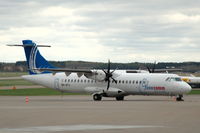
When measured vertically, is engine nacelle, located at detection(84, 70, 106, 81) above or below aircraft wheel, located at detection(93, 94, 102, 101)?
above

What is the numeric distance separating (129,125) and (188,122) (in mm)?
2909

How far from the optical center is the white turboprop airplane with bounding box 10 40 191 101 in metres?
45.6

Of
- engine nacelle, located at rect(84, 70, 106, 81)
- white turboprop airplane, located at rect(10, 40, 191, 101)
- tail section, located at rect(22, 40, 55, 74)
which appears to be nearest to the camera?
white turboprop airplane, located at rect(10, 40, 191, 101)

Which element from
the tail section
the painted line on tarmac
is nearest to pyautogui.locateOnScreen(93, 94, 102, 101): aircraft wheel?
the tail section

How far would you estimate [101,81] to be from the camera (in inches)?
1905

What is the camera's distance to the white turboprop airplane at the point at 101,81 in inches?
1795

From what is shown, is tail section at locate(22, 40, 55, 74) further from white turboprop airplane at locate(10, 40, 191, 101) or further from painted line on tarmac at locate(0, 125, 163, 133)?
painted line on tarmac at locate(0, 125, 163, 133)

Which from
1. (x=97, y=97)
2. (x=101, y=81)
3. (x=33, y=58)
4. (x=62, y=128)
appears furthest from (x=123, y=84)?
(x=62, y=128)

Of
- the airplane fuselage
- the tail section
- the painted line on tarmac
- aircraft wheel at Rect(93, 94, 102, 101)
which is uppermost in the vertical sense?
the tail section

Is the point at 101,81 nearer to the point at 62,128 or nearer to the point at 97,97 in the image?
the point at 97,97

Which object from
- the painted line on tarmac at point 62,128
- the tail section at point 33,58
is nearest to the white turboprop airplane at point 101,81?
the tail section at point 33,58

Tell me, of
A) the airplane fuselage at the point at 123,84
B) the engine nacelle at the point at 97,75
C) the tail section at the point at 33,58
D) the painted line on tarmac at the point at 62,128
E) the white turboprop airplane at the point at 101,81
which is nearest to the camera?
the painted line on tarmac at the point at 62,128

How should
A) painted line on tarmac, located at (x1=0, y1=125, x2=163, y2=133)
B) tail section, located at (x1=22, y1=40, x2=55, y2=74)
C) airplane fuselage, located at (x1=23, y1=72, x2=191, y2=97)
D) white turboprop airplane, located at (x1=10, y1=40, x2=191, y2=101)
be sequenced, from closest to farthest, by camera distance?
painted line on tarmac, located at (x1=0, y1=125, x2=163, y2=133), airplane fuselage, located at (x1=23, y1=72, x2=191, y2=97), white turboprop airplane, located at (x1=10, y1=40, x2=191, y2=101), tail section, located at (x1=22, y1=40, x2=55, y2=74)

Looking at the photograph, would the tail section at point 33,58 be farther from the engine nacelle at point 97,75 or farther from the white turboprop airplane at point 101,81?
the engine nacelle at point 97,75
